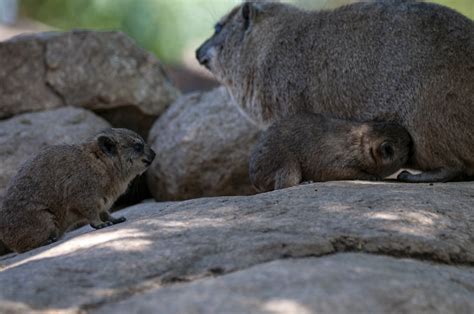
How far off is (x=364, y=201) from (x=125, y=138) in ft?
8.20

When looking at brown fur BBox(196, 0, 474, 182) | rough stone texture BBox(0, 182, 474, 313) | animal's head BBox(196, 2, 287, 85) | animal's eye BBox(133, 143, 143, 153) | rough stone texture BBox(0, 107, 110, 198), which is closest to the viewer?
rough stone texture BBox(0, 182, 474, 313)

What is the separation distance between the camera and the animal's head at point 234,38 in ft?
30.5

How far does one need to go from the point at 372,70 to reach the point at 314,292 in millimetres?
4238

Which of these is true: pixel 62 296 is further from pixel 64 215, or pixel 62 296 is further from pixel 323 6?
pixel 323 6

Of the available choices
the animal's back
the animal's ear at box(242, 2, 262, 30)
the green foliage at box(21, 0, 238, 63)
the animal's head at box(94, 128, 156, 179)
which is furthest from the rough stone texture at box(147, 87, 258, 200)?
the green foliage at box(21, 0, 238, 63)

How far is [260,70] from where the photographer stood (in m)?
8.86

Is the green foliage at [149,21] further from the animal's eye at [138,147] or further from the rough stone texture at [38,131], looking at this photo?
the animal's eye at [138,147]

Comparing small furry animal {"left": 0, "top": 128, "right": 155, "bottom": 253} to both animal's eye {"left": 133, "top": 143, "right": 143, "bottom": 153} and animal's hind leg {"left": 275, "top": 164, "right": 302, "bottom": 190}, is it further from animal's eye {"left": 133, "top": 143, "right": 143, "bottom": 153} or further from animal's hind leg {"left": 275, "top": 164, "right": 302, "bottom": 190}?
animal's hind leg {"left": 275, "top": 164, "right": 302, "bottom": 190}

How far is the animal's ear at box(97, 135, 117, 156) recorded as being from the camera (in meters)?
6.92

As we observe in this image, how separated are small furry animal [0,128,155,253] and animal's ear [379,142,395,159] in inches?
98.2

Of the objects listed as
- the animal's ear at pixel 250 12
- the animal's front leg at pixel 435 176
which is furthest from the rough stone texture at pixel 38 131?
the animal's front leg at pixel 435 176

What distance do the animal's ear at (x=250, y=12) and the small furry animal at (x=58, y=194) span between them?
10.4 feet

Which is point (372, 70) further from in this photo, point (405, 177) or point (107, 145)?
point (107, 145)

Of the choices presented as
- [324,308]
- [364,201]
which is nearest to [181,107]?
[364,201]
